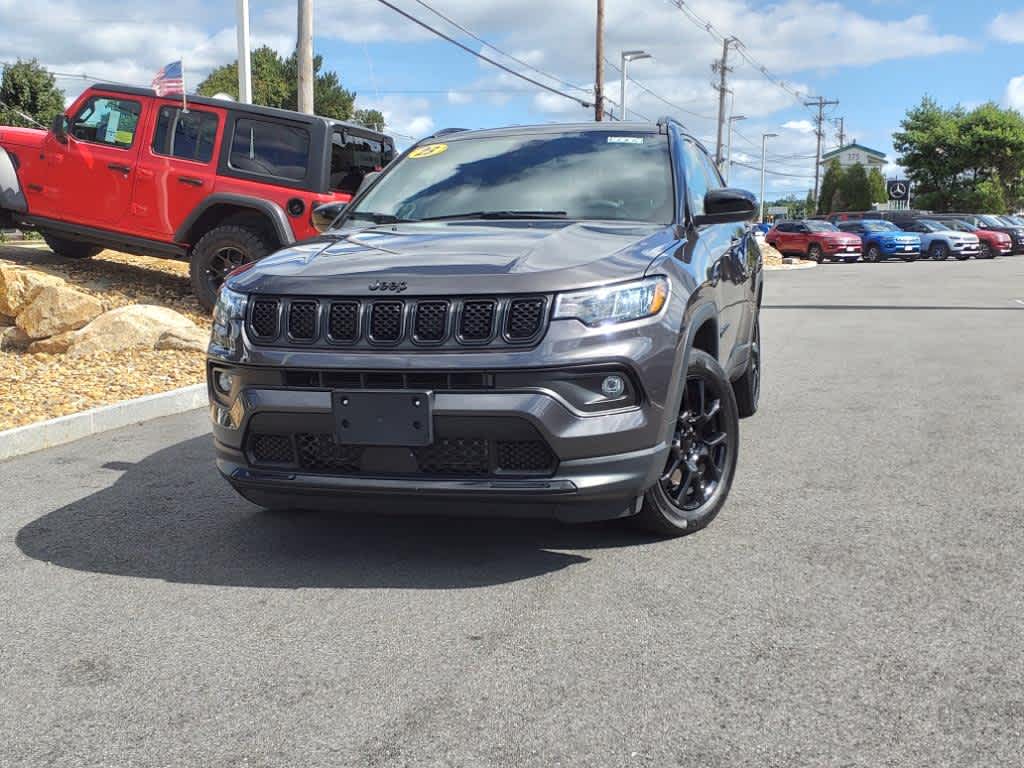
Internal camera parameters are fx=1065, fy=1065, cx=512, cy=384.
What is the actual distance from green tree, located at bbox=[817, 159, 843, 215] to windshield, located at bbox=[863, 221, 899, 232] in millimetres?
49116

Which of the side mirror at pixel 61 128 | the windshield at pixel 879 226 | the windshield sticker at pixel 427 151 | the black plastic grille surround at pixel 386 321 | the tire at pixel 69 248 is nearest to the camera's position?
the black plastic grille surround at pixel 386 321

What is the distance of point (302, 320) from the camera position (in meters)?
3.89

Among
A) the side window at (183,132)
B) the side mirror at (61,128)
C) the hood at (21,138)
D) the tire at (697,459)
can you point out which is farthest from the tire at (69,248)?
the tire at (697,459)

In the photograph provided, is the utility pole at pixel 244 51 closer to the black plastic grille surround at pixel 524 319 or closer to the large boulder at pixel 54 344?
the large boulder at pixel 54 344

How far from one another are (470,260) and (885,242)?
130 ft

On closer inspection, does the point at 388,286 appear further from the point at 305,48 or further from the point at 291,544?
the point at 305,48

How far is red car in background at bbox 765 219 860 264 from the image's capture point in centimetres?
3947

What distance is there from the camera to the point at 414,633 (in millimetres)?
3461

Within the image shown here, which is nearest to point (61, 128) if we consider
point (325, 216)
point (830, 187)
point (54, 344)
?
point (54, 344)

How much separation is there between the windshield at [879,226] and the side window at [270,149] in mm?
34643

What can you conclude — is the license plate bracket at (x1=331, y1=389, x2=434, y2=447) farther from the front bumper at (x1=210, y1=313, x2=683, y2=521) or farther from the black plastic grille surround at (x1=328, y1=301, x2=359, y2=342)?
the black plastic grille surround at (x1=328, y1=301, x2=359, y2=342)

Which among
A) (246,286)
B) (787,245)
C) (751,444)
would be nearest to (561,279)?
(246,286)

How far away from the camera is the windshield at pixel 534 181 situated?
4934 mm

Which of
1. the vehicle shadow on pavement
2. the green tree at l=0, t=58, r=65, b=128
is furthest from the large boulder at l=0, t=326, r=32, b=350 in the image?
the green tree at l=0, t=58, r=65, b=128
